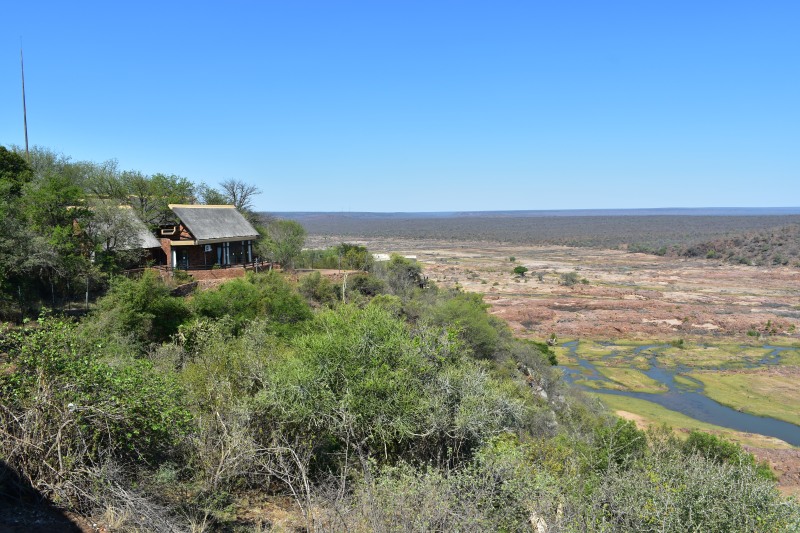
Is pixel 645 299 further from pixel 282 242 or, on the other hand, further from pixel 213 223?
pixel 213 223

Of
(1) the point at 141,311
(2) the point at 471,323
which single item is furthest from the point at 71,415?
(2) the point at 471,323

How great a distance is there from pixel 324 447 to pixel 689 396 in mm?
26378

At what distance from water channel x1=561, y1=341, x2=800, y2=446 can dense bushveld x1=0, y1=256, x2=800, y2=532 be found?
37.0ft

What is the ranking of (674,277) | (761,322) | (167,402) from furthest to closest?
(674,277)
(761,322)
(167,402)

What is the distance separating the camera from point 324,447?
44.7 ft

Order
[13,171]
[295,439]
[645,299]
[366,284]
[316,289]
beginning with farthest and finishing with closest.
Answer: [645,299]
[366,284]
[316,289]
[13,171]
[295,439]

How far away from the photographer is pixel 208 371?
44.9 ft

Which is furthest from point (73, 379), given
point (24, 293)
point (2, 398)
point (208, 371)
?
point (24, 293)

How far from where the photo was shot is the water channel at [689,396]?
27.2m

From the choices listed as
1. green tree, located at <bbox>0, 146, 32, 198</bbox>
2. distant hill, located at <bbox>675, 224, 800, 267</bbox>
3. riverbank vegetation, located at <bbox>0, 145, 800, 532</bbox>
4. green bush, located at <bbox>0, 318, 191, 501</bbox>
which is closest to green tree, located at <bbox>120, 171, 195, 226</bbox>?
green tree, located at <bbox>0, 146, 32, 198</bbox>

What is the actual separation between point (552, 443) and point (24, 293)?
1935 centimetres

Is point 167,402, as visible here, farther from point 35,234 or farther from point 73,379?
point 35,234

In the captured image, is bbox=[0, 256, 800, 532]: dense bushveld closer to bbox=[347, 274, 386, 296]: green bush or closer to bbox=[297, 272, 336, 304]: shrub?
bbox=[297, 272, 336, 304]: shrub

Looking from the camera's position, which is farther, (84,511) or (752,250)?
(752,250)
